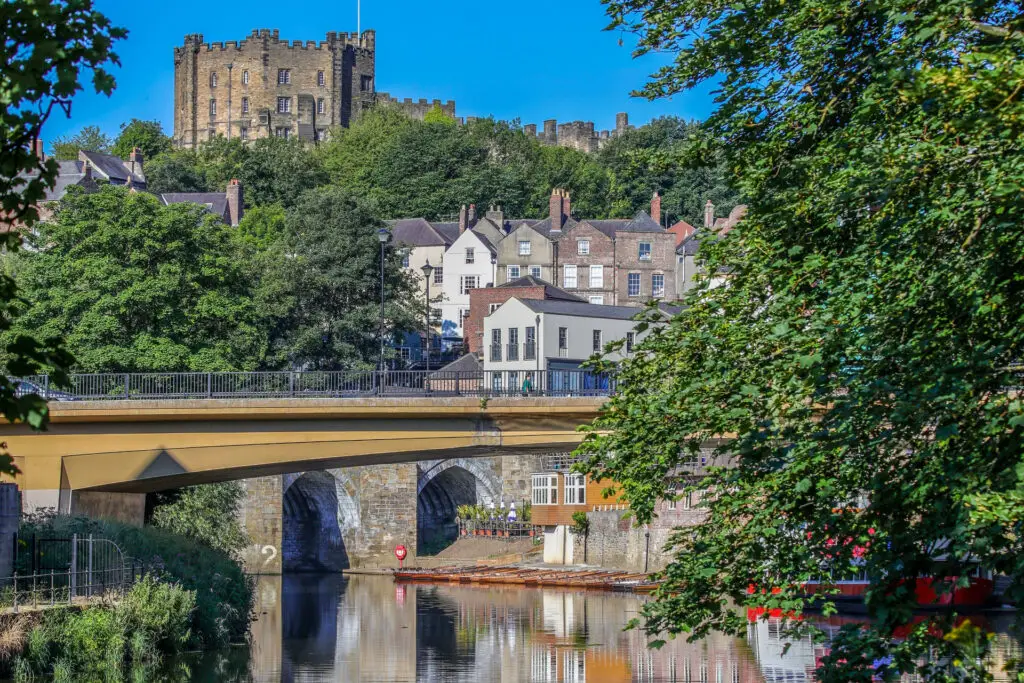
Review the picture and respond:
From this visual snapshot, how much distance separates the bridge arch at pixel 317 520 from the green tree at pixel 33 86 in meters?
55.3

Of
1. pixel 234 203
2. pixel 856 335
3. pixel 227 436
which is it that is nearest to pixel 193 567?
pixel 227 436

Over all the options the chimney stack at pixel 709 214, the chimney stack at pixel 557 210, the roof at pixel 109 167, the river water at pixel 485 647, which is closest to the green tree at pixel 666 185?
the chimney stack at pixel 709 214

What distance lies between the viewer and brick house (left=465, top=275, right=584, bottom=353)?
3132 inches

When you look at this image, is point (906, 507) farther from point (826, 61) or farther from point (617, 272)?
point (617, 272)

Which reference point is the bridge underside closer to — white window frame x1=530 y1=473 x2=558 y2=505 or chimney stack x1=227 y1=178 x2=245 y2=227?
white window frame x1=530 y1=473 x2=558 y2=505

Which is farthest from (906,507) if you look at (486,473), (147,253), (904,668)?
(486,473)

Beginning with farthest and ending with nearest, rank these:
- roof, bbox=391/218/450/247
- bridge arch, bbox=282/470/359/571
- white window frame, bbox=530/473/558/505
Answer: roof, bbox=391/218/450/247 < bridge arch, bbox=282/470/359/571 < white window frame, bbox=530/473/558/505

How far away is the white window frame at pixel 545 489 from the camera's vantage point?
65375 millimetres

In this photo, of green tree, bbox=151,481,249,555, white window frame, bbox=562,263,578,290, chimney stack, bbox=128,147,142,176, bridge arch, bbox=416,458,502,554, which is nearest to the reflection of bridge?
green tree, bbox=151,481,249,555

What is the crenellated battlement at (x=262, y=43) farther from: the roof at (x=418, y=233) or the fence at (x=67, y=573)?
the fence at (x=67, y=573)

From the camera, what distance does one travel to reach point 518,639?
120 ft

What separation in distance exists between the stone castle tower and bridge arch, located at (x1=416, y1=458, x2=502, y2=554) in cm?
7294

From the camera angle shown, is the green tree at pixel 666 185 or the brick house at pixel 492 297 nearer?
the brick house at pixel 492 297

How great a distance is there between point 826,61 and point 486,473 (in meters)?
54.1
